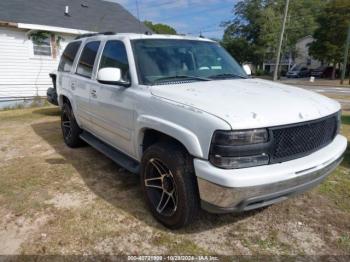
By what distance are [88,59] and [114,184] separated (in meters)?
2.02

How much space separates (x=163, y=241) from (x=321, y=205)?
1.99m

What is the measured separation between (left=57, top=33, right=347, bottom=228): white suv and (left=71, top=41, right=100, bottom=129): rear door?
0.71 feet

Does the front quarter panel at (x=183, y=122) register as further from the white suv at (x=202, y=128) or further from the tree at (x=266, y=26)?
the tree at (x=266, y=26)

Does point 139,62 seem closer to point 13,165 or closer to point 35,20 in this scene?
point 13,165

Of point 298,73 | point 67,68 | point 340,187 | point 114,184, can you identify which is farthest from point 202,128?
point 298,73

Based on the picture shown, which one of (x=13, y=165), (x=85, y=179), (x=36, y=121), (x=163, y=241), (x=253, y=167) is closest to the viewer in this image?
(x=253, y=167)

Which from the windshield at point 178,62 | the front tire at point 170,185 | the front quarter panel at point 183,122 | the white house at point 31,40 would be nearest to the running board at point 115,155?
the front tire at point 170,185

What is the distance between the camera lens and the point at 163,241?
116 inches

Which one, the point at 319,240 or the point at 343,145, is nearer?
the point at 319,240

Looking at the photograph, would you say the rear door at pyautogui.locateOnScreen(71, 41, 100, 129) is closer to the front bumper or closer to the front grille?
the front bumper

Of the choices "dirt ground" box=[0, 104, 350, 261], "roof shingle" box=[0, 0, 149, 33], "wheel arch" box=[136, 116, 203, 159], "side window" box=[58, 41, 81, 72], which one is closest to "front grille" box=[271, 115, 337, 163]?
"wheel arch" box=[136, 116, 203, 159]

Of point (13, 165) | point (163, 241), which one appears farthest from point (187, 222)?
point (13, 165)

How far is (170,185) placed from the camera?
3.06 metres

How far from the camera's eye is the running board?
12.0 feet
